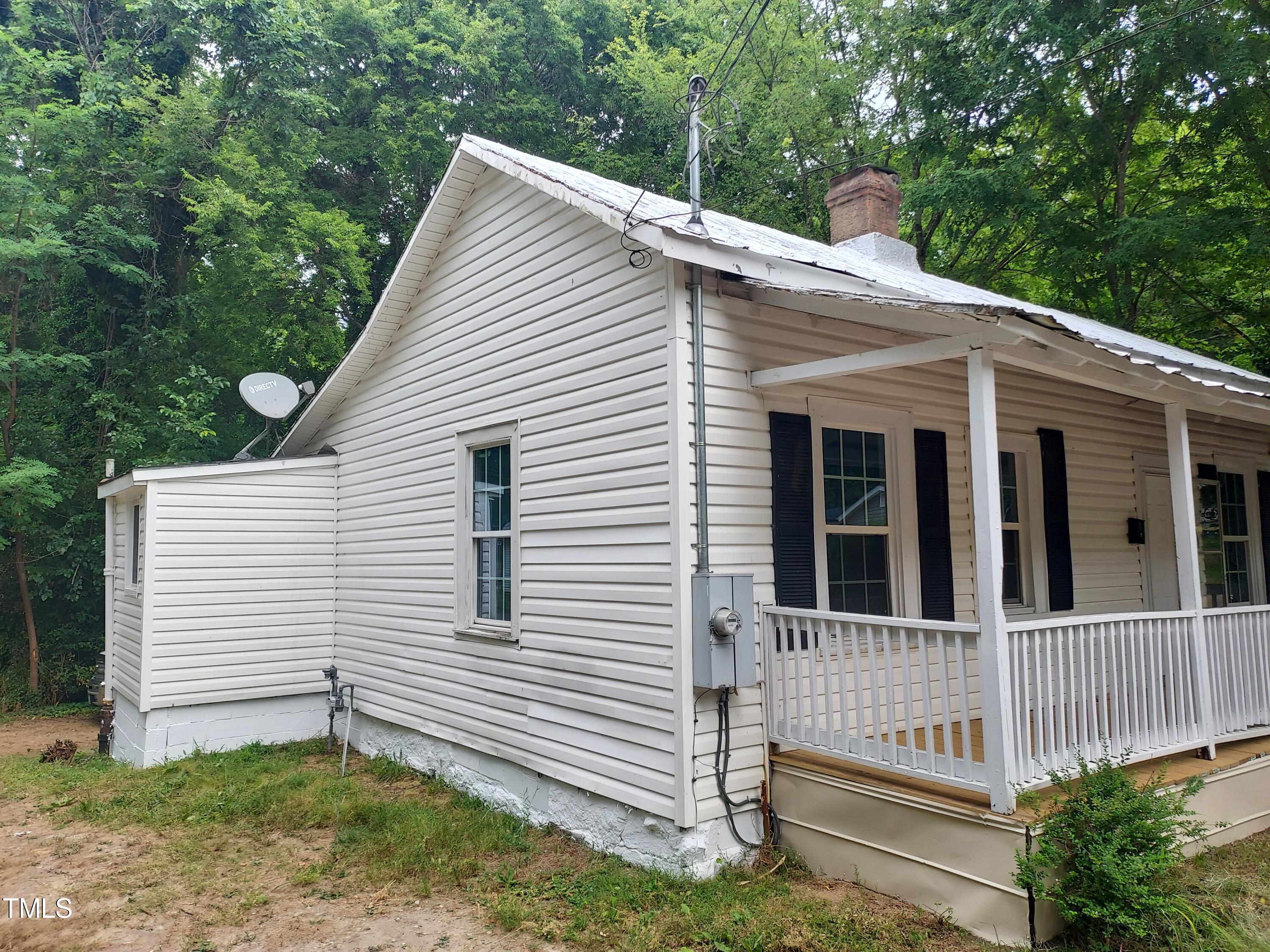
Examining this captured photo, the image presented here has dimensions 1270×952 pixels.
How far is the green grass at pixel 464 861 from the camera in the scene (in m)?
4.49

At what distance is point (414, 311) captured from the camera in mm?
8906

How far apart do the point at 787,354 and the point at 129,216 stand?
15026mm

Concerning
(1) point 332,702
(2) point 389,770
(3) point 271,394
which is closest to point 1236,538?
(2) point 389,770

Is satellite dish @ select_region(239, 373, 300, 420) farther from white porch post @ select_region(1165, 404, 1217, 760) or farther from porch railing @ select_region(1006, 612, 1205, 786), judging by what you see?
white porch post @ select_region(1165, 404, 1217, 760)

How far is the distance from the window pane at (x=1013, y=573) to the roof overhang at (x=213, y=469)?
7518 millimetres

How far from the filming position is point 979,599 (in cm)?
434

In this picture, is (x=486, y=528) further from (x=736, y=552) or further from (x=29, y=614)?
(x=29, y=614)

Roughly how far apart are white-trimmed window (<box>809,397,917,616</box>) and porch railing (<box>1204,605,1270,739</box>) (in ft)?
6.70

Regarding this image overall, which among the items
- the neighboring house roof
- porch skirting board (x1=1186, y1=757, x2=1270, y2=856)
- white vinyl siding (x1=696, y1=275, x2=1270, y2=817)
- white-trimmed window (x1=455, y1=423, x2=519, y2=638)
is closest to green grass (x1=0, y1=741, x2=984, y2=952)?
white vinyl siding (x1=696, y1=275, x2=1270, y2=817)

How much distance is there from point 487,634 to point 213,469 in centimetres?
428

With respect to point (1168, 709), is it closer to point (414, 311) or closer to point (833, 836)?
point (833, 836)

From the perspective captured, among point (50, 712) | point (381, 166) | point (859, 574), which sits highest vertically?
point (381, 166)

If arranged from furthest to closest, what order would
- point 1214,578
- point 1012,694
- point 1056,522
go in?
1. point 1214,578
2. point 1056,522
3. point 1012,694

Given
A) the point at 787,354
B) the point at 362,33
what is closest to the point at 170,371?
the point at 362,33
